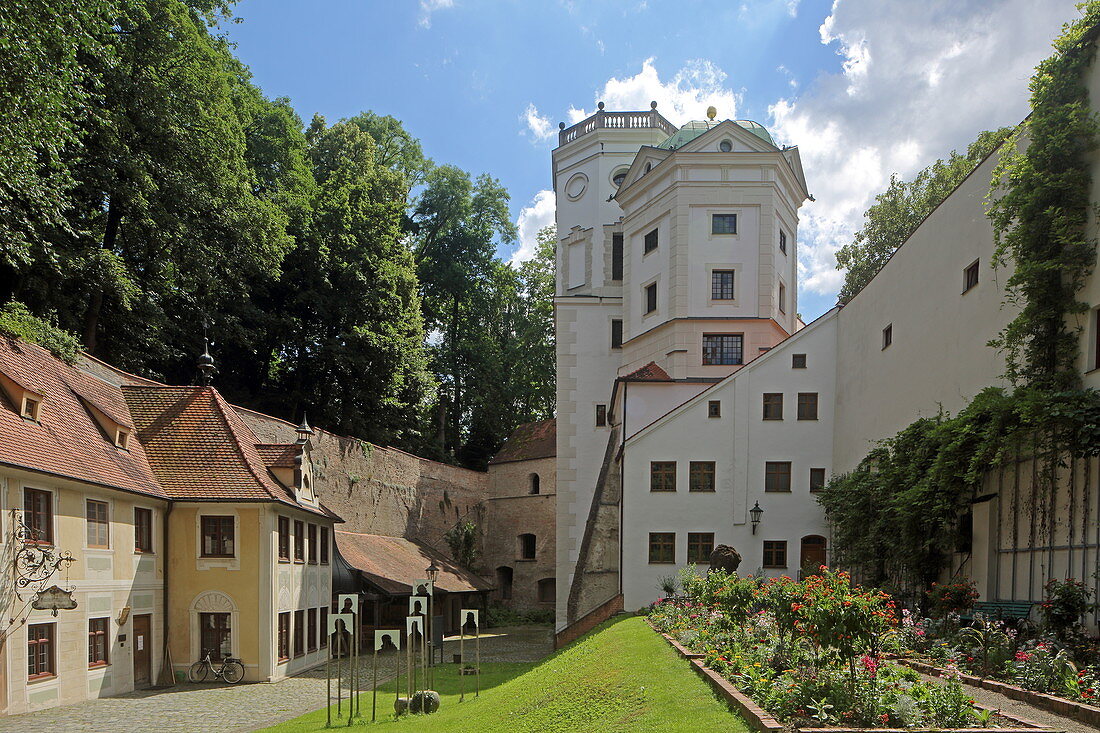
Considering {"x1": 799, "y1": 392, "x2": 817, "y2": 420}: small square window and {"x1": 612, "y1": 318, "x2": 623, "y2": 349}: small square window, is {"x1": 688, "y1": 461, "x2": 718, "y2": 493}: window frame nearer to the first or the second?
{"x1": 799, "y1": 392, "x2": 817, "y2": 420}: small square window

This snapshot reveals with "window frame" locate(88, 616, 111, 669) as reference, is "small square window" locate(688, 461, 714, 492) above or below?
above

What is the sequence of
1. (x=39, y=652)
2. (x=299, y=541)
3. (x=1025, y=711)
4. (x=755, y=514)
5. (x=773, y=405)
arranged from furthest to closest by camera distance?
(x=773, y=405) < (x=755, y=514) < (x=299, y=541) < (x=39, y=652) < (x=1025, y=711)

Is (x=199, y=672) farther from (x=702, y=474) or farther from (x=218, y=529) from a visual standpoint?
(x=702, y=474)

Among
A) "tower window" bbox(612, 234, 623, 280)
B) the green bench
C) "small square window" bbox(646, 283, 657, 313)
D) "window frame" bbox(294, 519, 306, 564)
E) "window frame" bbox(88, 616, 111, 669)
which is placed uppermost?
"tower window" bbox(612, 234, 623, 280)

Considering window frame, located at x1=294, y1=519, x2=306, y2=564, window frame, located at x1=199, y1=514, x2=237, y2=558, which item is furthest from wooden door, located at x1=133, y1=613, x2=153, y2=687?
window frame, located at x1=294, y1=519, x2=306, y2=564

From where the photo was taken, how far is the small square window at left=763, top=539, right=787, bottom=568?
27.0 metres

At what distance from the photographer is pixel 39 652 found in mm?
16969

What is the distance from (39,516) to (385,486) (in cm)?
2055

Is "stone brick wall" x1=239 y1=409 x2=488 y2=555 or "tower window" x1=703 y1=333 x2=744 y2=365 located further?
"tower window" x1=703 y1=333 x2=744 y2=365

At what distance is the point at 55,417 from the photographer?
18.9m

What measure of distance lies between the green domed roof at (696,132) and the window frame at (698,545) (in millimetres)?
16427

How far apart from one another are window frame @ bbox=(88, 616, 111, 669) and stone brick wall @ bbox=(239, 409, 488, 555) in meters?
8.94

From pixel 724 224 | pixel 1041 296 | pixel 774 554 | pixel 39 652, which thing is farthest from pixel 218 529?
pixel 724 224

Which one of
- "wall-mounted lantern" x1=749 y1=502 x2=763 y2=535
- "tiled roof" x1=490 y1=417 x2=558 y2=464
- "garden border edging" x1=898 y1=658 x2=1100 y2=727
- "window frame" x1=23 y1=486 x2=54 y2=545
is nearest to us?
"garden border edging" x1=898 y1=658 x2=1100 y2=727
